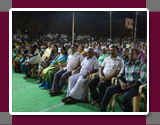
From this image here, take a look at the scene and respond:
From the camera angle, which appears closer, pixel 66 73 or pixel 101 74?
pixel 101 74

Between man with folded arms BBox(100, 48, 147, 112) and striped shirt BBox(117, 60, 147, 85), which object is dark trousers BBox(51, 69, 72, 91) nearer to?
man with folded arms BBox(100, 48, 147, 112)

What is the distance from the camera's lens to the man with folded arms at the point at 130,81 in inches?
114

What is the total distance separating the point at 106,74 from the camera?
3506mm

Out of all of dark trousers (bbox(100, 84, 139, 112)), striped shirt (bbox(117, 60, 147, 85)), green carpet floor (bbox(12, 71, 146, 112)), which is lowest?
green carpet floor (bbox(12, 71, 146, 112))

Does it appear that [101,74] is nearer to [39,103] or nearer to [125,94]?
[125,94]

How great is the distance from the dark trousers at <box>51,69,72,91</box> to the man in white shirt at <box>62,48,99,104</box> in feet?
1.42

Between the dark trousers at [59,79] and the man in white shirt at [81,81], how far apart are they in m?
0.43

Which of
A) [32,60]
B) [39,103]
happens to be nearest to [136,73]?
A: [39,103]

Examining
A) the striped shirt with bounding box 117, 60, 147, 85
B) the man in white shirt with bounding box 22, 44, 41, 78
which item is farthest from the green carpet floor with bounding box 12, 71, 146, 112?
the man in white shirt with bounding box 22, 44, 41, 78

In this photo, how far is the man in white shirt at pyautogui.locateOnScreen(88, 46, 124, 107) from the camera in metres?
3.42

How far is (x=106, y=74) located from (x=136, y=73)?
2.27 ft

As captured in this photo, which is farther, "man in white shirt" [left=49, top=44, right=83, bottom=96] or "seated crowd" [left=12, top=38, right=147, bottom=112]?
"man in white shirt" [left=49, top=44, right=83, bottom=96]

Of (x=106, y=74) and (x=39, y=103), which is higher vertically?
(x=106, y=74)

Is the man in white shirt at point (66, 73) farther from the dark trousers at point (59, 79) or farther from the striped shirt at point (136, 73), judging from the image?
the striped shirt at point (136, 73)
